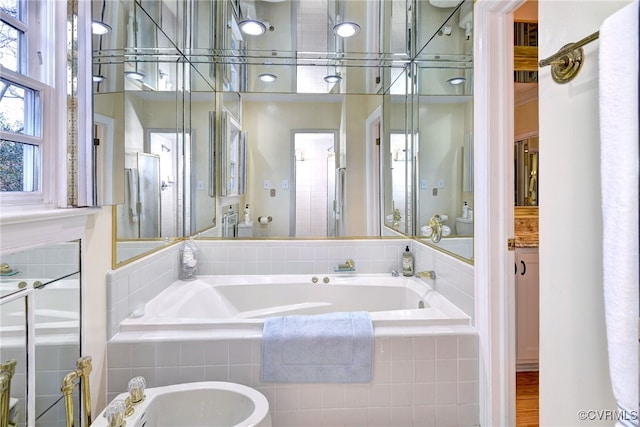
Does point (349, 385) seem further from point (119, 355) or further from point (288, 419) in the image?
point (119, 355)

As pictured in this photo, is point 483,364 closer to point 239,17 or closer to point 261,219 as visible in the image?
point 261,219

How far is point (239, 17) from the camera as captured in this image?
241 cm

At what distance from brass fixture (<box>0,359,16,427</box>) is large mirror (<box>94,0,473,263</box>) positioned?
3.44 feet

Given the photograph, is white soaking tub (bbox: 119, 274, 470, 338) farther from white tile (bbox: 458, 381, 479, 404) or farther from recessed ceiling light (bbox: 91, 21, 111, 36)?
recessed ceiling light (bbox: 91, 21, 111, 36)

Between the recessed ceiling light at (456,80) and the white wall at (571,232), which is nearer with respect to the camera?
the white wall at (571,232)

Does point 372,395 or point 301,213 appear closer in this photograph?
point 372,395

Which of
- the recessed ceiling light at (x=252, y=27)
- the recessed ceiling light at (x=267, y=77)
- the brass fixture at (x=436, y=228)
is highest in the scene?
the recessed ceiling light at (x=252, y=27)

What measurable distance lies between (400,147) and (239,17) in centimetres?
158

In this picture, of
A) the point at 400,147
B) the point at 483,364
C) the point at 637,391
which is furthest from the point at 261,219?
the point at 637,391

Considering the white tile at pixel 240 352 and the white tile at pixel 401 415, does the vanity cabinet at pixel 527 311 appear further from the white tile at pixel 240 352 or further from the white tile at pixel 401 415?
the white tile at pixel 240 352

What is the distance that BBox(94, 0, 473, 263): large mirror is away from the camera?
2.11 metres

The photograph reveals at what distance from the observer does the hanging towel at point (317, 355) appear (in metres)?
1.44

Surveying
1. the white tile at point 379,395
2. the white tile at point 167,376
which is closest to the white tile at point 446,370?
the white tile at point 379,395

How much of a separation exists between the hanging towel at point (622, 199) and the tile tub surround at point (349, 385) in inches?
34.6
